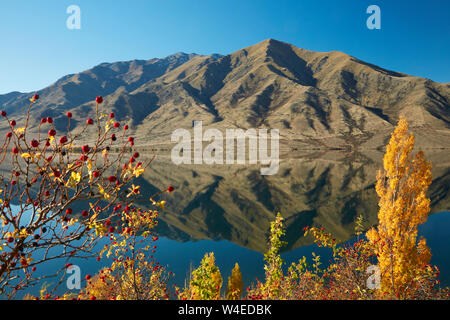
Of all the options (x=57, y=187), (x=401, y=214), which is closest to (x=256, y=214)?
(x=401, y=214)

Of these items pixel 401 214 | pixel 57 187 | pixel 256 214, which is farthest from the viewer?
pixel 256 214

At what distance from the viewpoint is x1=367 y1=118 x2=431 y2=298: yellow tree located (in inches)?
472

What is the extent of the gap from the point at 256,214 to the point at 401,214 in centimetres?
4251

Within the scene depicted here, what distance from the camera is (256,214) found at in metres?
54.4

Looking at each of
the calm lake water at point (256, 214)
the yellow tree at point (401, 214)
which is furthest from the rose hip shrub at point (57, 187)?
the calm lake water at point (256, 214)

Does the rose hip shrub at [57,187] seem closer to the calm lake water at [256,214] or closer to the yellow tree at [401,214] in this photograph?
the yellow tree at [401,214]

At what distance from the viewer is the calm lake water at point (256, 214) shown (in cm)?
3231

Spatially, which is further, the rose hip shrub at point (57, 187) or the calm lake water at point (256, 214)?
the calm lake water at point (256, 214)

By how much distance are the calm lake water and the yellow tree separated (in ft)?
50.3

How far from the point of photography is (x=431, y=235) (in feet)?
119

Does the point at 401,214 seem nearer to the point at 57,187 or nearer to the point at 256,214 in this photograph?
the point at 57,187

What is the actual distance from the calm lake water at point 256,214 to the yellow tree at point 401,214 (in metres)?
15.3

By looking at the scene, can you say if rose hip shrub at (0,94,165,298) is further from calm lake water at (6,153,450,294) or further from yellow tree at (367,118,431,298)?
calm lake water at (6,153,450,294)
